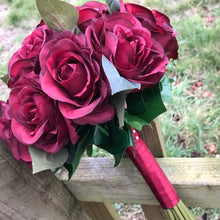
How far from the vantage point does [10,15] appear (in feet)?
9.25

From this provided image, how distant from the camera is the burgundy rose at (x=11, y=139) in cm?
60

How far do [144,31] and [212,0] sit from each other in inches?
82.9

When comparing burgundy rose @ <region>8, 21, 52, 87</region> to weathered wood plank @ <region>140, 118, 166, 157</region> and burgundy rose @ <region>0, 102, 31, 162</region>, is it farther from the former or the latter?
weathered wood plank @ <region>140, 118, 166, 157</region>

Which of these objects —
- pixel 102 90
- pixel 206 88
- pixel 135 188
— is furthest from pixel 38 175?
pixel 206 88

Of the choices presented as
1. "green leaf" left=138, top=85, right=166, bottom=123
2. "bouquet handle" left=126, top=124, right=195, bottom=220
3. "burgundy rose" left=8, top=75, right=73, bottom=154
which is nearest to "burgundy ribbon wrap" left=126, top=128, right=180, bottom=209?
"bouquet handle" left=126, top=124, right=195, bottom=220

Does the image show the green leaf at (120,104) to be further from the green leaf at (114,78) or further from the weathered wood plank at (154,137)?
the weathered wood plank at (154,137)

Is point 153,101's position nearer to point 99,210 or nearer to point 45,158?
point 45,158

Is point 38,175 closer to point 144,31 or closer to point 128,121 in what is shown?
point 128,121

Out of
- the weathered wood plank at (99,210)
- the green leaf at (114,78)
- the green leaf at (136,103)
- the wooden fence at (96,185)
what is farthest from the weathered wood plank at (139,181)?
the green leaf at (114,78)

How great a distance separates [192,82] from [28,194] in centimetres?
150

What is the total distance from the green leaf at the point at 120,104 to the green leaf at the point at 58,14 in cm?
16

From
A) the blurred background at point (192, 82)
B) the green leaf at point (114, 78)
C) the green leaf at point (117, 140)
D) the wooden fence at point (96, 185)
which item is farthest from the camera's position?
the blurred background at point (192, 82)

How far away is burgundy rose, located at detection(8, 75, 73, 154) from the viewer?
0.54 metres

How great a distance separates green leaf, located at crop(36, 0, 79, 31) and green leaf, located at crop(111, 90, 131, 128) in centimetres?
16
